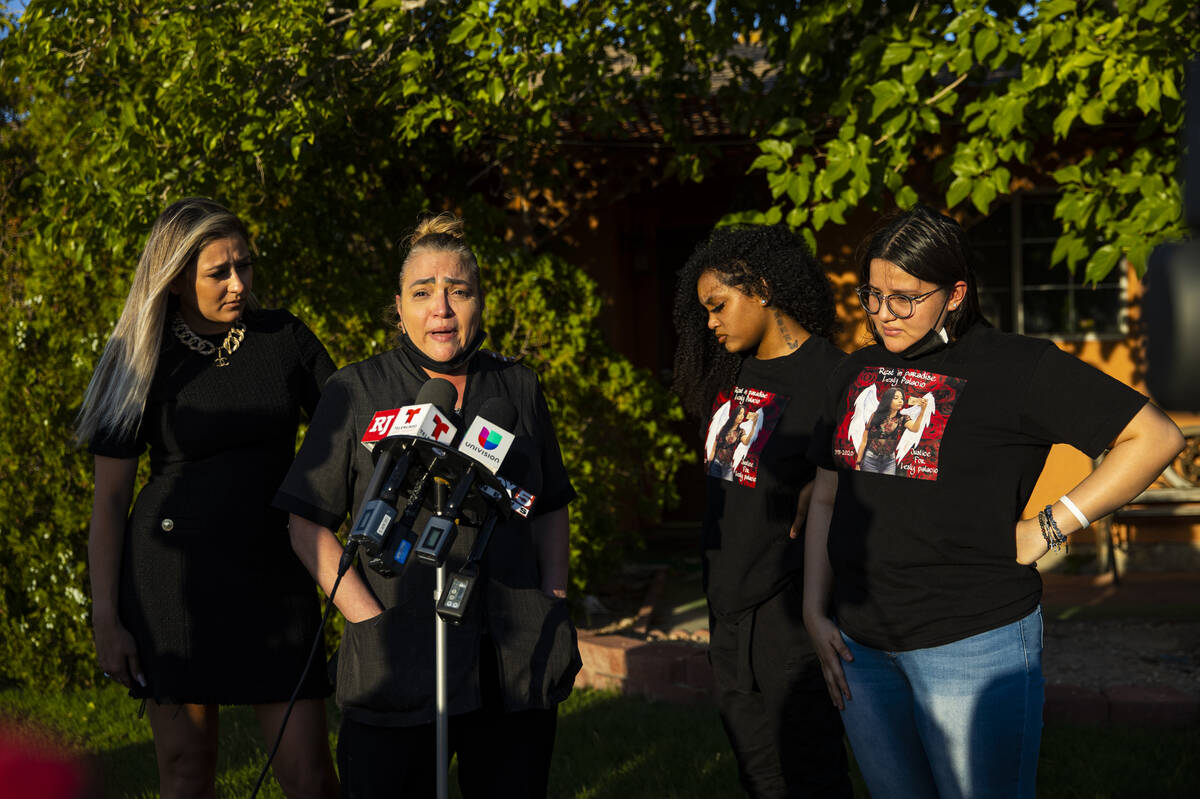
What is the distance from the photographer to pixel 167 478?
3.22m

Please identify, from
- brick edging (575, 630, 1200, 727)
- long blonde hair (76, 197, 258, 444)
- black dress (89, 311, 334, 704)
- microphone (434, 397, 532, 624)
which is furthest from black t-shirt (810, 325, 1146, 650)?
brick edging (575, 630, 1200, 727)

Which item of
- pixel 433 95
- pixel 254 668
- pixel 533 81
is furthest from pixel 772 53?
pixel 254 668

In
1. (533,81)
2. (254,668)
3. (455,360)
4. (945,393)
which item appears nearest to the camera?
(945,393)

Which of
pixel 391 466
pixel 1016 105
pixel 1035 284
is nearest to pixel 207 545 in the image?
pixel 391 466

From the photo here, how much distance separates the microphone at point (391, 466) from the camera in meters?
2.21

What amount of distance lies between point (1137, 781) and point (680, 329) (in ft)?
8.33

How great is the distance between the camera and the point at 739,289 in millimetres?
3484

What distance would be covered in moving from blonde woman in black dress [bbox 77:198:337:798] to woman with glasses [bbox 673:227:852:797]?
120 centimetres

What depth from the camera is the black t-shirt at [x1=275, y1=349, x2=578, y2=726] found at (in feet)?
8.56

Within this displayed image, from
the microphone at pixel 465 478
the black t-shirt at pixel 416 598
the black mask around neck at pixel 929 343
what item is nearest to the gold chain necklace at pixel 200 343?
the black t-shirt at pixel 416 598

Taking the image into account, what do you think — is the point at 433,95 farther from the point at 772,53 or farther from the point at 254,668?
the point at 254,668

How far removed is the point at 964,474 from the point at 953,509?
0.08m

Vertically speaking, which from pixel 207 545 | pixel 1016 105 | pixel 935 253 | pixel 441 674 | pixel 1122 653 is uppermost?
pixel 1016 105

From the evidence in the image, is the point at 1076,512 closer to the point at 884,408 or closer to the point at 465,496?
the point at 884,408
